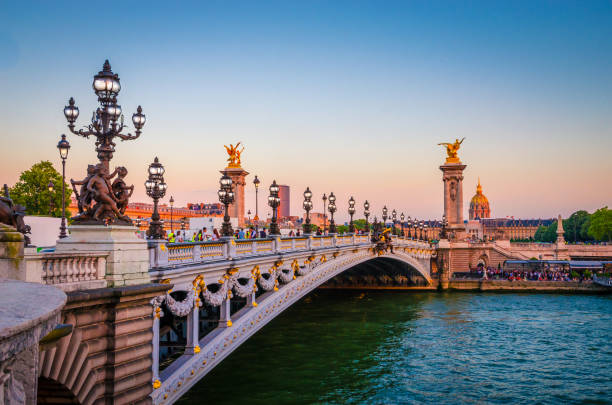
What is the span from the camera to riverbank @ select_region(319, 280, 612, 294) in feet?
186

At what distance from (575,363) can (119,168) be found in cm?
2479

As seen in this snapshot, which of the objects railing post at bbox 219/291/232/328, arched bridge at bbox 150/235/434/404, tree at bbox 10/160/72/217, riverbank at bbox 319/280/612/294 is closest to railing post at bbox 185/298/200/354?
arched bridge at bbox 150/235/434/404

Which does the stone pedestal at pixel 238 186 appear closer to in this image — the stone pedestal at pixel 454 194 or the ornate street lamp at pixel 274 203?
the stone pedestal at pixel 454 194

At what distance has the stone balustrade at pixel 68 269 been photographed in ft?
28.9

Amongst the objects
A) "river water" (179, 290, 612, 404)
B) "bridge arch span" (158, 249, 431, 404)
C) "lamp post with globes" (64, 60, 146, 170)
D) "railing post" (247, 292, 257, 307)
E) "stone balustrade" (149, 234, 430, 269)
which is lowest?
"river water" (179, 290, 612, 404)

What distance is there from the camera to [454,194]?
3393 inches

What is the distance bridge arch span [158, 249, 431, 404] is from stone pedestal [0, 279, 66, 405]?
8771 mm

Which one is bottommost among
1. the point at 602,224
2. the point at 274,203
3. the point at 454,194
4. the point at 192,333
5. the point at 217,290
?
the point at 192,333

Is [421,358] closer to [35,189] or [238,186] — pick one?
[35,189]

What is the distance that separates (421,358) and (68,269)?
23.1 m

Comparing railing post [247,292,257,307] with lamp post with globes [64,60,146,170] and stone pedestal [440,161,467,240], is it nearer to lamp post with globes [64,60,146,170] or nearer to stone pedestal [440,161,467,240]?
lamp post with globes [64,60,146,170]

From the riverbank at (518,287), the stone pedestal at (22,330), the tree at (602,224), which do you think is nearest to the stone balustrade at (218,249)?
the stone pedestal at (22,330)

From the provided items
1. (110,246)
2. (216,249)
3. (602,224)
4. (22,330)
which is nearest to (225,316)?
(216,249)

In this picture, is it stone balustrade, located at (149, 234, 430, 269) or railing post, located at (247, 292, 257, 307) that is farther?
railing post, located at (247, 292, 257, 307)
